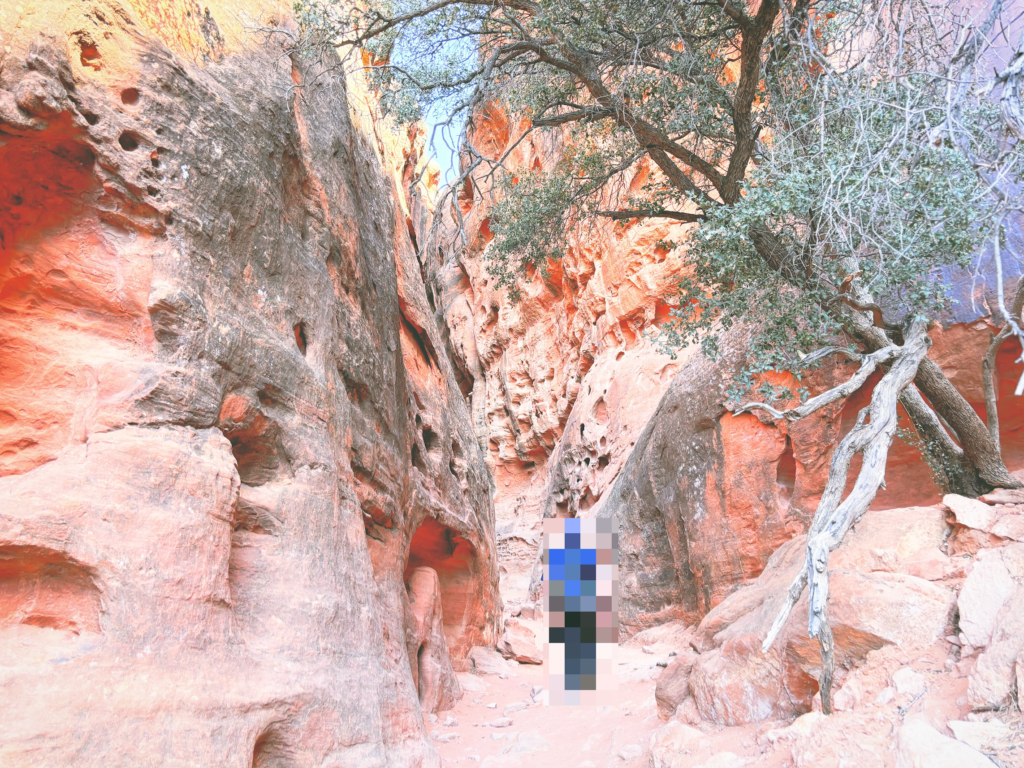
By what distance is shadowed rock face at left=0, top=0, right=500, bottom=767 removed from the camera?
3477 millimetres

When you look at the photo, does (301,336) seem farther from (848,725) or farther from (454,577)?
(454,577)

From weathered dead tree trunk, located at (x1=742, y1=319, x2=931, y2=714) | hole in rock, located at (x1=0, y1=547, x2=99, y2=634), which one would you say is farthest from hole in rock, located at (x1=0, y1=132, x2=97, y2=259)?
weathered dead tree trunk, located at (x1=742, y1=319, x2=931, y2=714)

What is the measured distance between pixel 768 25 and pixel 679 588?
9.14 meters

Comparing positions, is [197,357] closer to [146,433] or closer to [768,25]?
[146,433]

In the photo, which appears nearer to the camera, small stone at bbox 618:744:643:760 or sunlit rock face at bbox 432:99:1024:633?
small stone at bbox 618:744:643:760

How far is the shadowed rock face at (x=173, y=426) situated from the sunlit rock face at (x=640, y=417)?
3.24 m

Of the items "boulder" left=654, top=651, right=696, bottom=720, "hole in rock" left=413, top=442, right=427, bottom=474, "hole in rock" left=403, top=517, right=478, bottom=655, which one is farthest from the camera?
"hole in rock" left=403, top=517, right=478, bottom=655

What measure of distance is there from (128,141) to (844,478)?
6458 mm

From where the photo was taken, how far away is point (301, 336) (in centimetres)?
639

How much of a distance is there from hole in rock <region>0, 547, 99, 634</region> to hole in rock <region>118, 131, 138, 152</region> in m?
3.03

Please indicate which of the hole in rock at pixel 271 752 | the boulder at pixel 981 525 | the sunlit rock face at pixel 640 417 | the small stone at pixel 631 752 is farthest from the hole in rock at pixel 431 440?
the boulder at pixel 981 525

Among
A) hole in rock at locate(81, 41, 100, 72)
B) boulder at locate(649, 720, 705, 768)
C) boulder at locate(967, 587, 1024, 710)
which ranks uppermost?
hole in rock at locate(81, 41, 100, 72)

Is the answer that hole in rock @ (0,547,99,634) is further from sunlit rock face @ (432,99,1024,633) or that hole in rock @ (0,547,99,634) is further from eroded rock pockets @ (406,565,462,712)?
sunlit rock face @ (432,99,1024,633)

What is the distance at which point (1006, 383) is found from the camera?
8156mm
